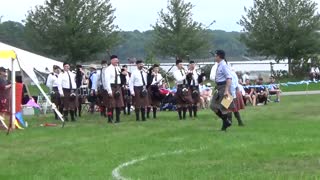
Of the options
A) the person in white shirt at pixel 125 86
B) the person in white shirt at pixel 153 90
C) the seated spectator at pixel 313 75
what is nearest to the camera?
the person in white shirt at pixel 125 86

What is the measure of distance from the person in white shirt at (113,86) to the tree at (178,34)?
111 feet

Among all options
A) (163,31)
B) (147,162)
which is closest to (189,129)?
(147,162)

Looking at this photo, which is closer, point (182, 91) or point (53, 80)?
point (182, 91)

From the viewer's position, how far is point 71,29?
48344 millimetres

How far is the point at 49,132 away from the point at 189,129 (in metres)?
3.53

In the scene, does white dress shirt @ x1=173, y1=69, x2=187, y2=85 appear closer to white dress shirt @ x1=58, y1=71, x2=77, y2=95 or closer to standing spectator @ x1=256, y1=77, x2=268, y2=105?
white dress shirt @ x1=58, y1=71, x2=77, y2=95

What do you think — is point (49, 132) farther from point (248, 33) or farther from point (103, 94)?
point (248, 33)

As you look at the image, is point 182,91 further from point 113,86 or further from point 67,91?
point 67,91

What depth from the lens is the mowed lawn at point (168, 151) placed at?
9484 mm

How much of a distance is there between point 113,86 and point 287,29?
1296 inches

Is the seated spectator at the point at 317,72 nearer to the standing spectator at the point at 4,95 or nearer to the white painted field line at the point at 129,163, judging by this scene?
the standing spectator at the point at 4,95

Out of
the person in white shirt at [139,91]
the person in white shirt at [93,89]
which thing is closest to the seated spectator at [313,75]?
the person in white shirt at [93,89]

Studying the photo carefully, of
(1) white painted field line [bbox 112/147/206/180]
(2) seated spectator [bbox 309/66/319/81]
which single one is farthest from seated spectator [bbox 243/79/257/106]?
(2) seated spectator [bbox 309/66/319/81]

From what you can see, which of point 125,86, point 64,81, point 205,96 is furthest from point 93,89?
point 205,96
